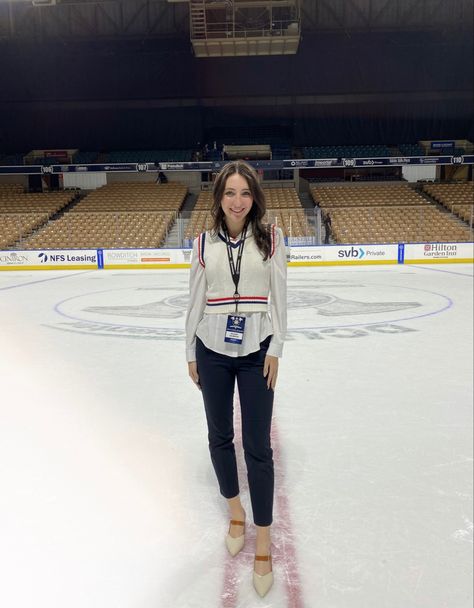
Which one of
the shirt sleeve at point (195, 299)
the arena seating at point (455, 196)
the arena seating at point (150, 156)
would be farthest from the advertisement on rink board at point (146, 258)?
the shirt sleeve at point (195, 299)

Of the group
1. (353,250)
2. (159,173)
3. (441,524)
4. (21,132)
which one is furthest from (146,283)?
(21,132)

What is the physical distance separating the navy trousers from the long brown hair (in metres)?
0.43

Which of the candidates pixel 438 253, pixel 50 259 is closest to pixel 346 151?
Result: pixel 438 253

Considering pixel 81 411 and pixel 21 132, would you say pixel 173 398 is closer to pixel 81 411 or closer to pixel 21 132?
pixel 81 411

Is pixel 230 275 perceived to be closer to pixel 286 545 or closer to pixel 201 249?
A: pixel 201 249

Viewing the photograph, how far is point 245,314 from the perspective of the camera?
2.24 metres

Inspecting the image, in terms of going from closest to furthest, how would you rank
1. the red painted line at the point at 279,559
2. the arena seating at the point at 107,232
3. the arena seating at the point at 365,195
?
the red painted line at the point at 279,559
the arena seating at the point at 107,232
the arena seating at the point at 365,195

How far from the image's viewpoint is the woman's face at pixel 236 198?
2.17 meters

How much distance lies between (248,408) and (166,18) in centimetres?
3012

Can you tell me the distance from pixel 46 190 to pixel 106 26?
930 centimetres

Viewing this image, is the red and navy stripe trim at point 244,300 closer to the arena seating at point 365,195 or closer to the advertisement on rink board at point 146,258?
the advertisement on rink board at point 146,258

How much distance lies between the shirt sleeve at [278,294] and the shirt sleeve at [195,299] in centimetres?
31

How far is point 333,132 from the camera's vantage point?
2884 centimetres

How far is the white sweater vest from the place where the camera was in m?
2.21
